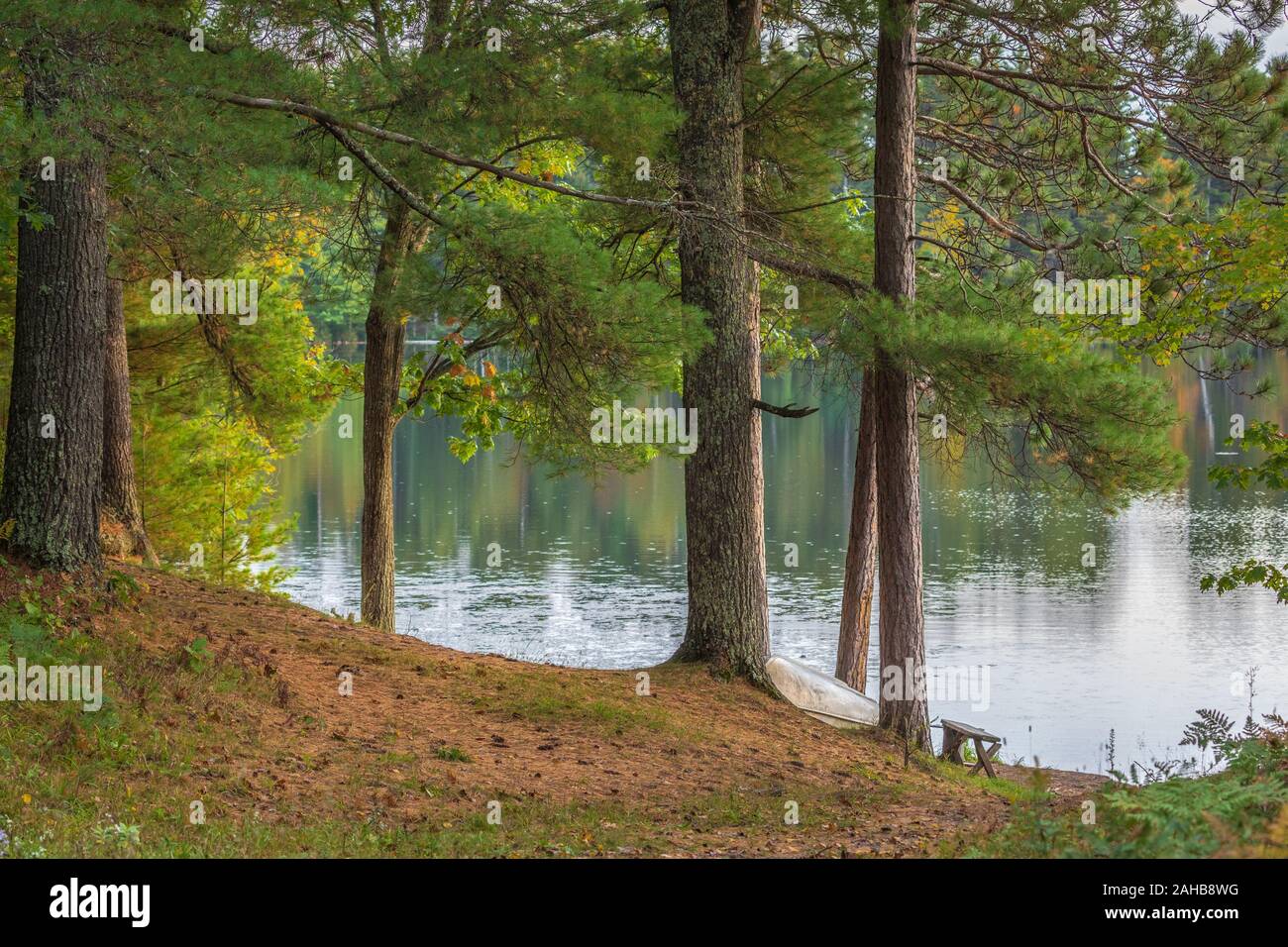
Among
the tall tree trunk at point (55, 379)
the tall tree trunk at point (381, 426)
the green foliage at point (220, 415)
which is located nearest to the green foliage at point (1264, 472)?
the tall tree trunk at point (55, 379)

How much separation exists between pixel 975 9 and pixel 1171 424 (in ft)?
13.1

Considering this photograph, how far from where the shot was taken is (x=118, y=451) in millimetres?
12352

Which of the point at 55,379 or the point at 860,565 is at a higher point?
the point at 55,379

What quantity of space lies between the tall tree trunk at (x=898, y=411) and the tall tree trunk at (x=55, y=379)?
640 cm

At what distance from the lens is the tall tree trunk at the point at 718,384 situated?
10.7 metres

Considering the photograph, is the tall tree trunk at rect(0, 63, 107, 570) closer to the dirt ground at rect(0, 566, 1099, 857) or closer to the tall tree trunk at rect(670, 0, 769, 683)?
the dirt ground at rect(0, 566, 1099, 857)

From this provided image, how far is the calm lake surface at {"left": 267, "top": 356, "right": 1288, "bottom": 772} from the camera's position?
18.0 meters

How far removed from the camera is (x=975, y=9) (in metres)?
10.9

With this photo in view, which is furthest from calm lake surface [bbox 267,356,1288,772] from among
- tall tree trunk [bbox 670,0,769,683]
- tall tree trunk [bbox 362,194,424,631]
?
tall tree trunk [bbox 362,194,424,631]

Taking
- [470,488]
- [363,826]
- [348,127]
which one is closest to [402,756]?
[363,826]

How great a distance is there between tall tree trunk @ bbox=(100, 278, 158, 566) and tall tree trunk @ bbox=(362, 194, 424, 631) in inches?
92.4

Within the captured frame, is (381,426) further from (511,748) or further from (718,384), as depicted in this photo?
(511,748)

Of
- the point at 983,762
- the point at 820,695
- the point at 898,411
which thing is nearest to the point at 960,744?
the point at 983,762

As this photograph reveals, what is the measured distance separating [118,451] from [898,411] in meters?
7.56
